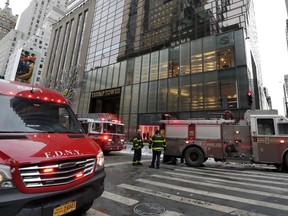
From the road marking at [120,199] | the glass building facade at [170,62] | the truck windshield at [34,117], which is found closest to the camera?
the truck windshield at [34,117]

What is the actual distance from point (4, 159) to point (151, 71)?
88.6 ft

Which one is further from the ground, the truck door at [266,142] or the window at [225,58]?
the window at [225,58]

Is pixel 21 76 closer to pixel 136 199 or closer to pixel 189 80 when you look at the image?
pixel 189 80

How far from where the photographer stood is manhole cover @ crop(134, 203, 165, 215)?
409cm

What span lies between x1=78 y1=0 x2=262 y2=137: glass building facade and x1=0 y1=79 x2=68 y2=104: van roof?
16971 millimetres

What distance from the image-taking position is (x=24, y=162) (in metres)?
2.51

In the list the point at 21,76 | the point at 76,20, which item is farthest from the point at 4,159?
the point at 21,76

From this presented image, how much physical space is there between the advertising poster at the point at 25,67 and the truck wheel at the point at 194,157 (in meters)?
63.7

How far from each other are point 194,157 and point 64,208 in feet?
31.0

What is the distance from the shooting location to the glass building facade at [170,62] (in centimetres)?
2220

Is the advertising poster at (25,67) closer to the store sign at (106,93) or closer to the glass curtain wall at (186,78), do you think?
the store sign at (106,93)

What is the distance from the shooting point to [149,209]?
427 centimetres

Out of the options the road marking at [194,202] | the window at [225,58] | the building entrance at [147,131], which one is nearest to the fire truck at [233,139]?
the road marking at [194,202]

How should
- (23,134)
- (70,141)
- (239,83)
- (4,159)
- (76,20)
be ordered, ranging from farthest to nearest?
(76,20) < (239,83) < (70,141) < (23,134) < (4,159)
